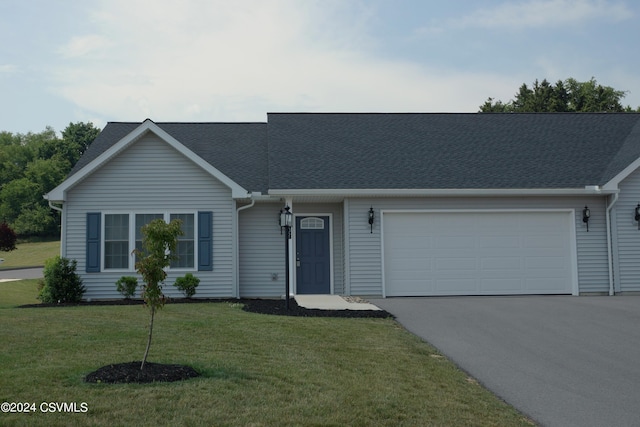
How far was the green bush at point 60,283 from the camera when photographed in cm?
1494

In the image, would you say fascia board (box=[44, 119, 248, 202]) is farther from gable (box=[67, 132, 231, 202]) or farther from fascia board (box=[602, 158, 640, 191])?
fascia board (box=[602, 158, 640, 191])

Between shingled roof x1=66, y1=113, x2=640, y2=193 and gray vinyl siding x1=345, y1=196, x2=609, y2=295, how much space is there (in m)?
0.46

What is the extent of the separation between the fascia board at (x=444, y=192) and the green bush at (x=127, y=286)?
4052 millimetres

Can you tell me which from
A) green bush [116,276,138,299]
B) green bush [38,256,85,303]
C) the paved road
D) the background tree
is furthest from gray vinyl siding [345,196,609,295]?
the background tree

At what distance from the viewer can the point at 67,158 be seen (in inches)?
2367

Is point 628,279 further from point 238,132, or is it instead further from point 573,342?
point 238,132

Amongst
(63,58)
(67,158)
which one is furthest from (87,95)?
(67,158)

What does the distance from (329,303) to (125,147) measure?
21.4 ft

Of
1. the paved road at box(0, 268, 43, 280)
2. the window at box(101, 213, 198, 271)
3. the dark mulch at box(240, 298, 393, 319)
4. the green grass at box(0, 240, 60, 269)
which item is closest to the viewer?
the dark mulch at box(240, 298, 393, 319)

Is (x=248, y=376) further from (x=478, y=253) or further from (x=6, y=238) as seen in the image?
(x=6, y=238)

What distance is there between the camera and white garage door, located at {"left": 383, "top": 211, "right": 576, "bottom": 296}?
16.2 m

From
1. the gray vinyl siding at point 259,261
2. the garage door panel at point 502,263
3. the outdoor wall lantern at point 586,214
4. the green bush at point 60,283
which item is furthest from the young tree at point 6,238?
the outdoor wall lantern at point 586,214

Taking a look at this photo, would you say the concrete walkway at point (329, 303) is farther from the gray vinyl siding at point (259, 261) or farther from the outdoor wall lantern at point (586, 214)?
the outdoor wall lantern at point (586, 214)

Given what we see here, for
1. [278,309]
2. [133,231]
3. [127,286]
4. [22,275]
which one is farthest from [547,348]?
[22,275]
